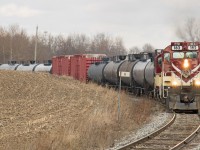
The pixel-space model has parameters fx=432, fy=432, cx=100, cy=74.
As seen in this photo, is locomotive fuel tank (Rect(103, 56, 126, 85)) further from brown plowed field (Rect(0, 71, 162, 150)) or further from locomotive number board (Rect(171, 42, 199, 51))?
locomotive number board (Rect(171, 42, 199, 51))

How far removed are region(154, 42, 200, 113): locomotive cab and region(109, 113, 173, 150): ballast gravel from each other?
37.0 inches

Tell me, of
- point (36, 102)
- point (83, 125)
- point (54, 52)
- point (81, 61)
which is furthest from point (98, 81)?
point (54, 52)

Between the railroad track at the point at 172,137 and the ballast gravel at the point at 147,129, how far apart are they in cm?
38

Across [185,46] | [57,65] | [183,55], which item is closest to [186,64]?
[183,55]

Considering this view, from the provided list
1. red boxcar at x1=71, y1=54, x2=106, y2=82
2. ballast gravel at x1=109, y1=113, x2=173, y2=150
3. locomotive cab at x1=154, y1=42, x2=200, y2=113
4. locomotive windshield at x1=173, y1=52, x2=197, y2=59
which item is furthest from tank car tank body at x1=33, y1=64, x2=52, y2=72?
ballast gravel at x1=109, y1=113, x2=173, y2=150

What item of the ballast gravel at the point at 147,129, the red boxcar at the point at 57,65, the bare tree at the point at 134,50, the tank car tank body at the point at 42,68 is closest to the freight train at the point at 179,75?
the ballast gravel at the point at 147,129

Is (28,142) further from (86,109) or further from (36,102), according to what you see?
(36,102)

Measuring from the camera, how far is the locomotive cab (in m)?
20.2

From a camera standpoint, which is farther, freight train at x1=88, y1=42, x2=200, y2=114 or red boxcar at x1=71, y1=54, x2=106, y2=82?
red boxcar at x1=71, y1=54, x2=106, y2=82

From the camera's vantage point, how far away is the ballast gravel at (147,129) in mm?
12680

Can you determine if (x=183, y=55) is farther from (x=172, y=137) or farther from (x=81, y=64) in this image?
(x=81, y=64)

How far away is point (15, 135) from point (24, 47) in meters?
91.8

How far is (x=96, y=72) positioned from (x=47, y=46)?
92.8m

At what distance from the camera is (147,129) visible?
15.5 meters
